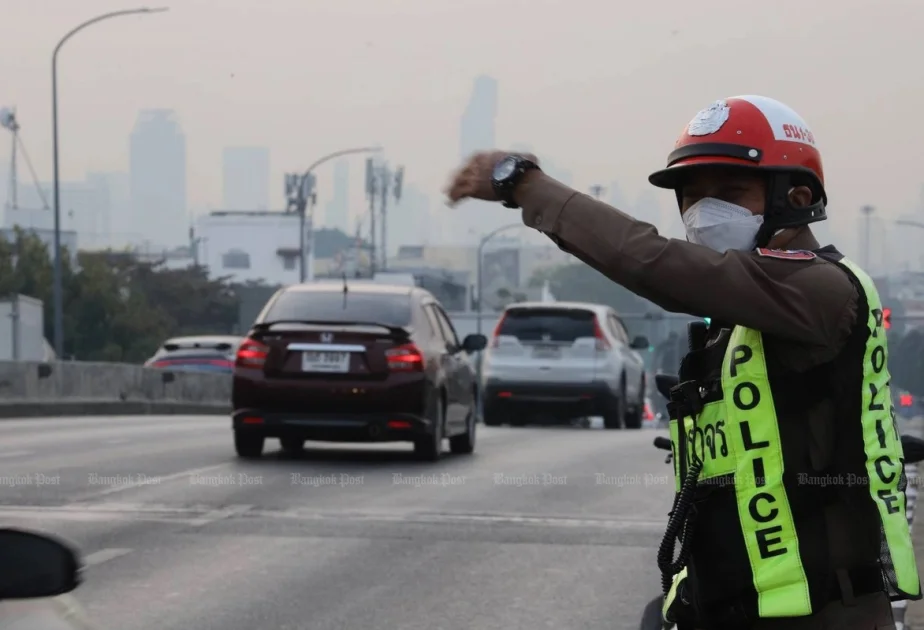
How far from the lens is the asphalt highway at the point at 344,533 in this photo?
25.4 feet

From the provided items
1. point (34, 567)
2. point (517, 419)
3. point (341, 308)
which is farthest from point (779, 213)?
point (517, 419)

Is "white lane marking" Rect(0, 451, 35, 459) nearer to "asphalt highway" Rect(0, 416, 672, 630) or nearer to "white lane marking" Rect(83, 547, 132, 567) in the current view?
"asphalt highway" Rect(0, 416, 672, 630)

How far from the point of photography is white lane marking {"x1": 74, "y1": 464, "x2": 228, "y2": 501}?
38.5 ft

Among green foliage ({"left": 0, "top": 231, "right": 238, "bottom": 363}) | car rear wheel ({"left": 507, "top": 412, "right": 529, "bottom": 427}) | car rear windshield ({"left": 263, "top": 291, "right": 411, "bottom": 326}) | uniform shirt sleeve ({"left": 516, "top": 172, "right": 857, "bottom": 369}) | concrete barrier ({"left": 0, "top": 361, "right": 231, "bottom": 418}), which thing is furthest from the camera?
green foliage ({"left": 0, "top": 231, "right": 238, "bottom": 363})

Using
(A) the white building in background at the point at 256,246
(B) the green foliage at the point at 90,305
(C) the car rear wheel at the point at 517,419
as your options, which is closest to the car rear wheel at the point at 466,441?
(C) the car rear wheel at the point at 517,419

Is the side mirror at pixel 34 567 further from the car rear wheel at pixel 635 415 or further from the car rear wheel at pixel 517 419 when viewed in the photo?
the car rear wheel at pixel 635 415

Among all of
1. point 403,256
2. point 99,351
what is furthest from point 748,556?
point 403,256

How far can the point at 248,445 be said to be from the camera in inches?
581

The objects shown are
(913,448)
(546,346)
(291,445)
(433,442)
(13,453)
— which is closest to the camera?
(913,448)

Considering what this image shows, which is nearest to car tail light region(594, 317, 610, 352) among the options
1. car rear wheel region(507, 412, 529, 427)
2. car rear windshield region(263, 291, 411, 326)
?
car rear wheel region(507, 412, 529, 427)

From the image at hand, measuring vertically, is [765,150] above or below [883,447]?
above

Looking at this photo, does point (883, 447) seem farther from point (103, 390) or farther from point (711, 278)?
point (103, 390)

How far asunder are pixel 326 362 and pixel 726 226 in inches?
440

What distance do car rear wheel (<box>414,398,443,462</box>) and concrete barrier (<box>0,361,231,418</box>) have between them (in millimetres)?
12410
